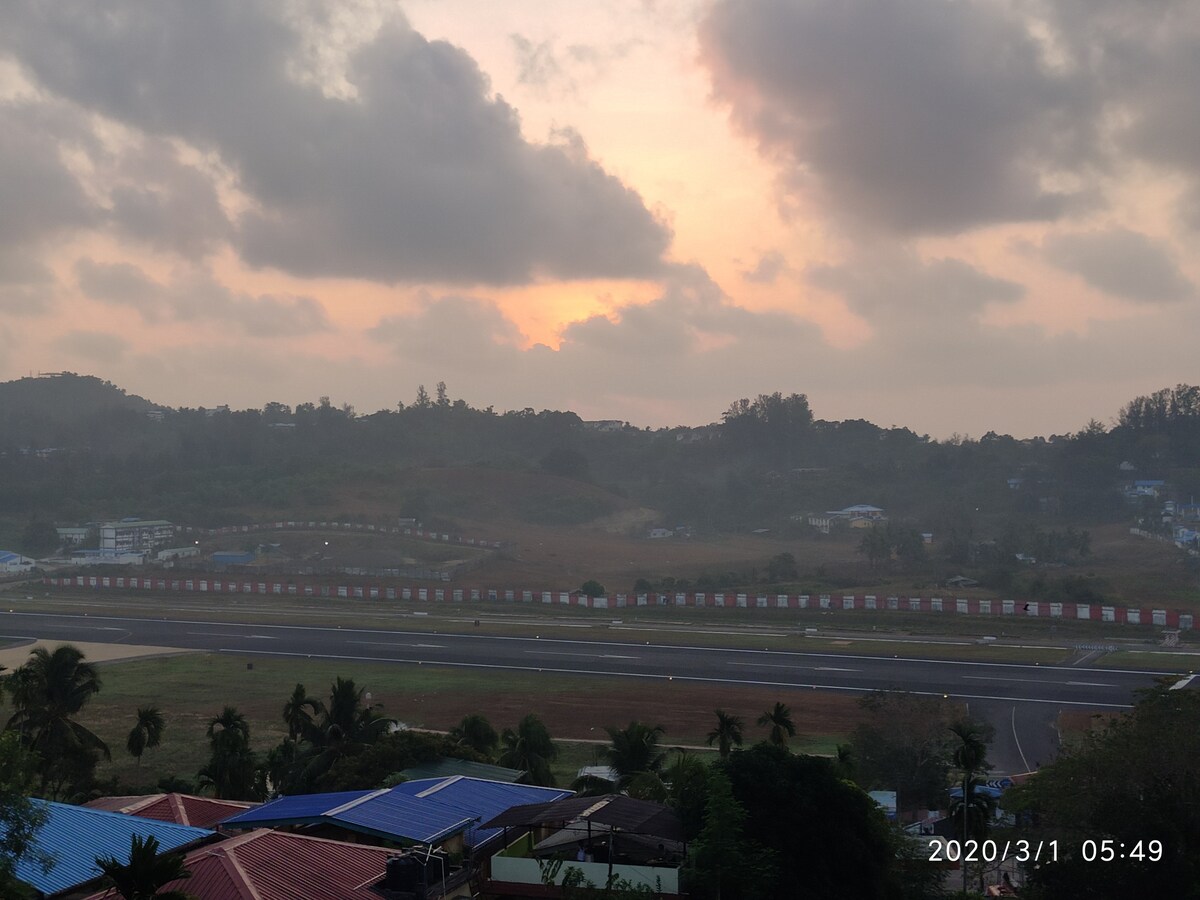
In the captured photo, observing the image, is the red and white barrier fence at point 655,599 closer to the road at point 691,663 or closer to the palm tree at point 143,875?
the road at point 691,663

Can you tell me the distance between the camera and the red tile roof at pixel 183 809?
76.8 feet

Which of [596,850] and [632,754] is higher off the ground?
[596,850]

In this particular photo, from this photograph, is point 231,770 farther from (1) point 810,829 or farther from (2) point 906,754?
(2) point 906,754

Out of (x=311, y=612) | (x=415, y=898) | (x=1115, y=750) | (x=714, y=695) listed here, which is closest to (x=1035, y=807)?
(x=1115, y=750)

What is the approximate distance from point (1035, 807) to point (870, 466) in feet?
560

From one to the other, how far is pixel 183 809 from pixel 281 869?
22.2 ft

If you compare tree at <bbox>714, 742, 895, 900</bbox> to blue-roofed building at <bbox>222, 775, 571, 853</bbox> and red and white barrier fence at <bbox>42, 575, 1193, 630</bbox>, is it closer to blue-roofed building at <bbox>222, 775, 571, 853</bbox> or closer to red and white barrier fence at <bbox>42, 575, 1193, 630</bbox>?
blue-roofed building at <bbox>222, 775, 571, 853</bbox>

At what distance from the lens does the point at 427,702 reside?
2132 inches

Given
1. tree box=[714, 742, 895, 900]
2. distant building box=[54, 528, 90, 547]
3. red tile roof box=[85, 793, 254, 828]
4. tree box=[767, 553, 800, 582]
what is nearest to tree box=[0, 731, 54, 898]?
red tile roof box=[85, 793, 254, 828]

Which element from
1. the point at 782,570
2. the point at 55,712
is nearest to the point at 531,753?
the point at 55,712

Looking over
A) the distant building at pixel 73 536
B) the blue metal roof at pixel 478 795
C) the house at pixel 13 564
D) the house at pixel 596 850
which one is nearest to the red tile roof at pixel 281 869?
the house at pixel 596 850

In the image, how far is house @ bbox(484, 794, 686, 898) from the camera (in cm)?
1850

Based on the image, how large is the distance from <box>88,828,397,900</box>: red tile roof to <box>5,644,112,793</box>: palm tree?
1799 cm

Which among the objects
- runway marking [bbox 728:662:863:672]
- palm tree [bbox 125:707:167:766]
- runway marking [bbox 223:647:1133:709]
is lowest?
runway marking [bbox 223:647:1133:709]
